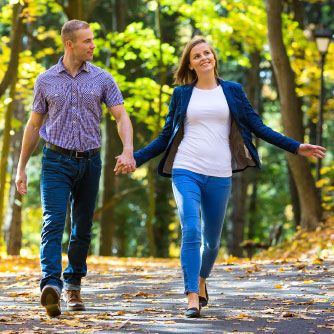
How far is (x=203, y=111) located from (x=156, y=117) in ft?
57.7

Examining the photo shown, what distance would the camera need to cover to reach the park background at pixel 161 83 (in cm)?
1711

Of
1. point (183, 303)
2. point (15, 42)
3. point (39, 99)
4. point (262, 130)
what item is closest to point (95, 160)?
point (39, 99)

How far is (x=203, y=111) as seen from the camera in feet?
22.9

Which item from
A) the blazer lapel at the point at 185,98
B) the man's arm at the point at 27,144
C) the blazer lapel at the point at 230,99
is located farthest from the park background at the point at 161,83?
the man's arm at the point at 27,144

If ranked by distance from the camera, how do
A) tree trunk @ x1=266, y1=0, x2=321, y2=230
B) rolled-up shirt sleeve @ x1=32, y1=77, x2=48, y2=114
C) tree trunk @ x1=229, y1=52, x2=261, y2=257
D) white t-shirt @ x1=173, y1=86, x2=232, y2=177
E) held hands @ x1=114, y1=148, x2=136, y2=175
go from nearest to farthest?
held hands @ x1=114, y1=148, x2=136, y2=175 → white t-shirt @ x1=173, y1=86, x2=232, y2=177 → rolled-up shirt sleeve @ x1=32, y1=77, x2=48, y2=114 → tree trunk @ x1=266, y1=0, x2=321, y2=230 → tree trunk @ x1=229, y1=52, x2=261, y2=257

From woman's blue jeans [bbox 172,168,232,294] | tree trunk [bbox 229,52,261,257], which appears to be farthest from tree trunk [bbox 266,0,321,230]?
tree trunk [bbox 229,52,261,257]

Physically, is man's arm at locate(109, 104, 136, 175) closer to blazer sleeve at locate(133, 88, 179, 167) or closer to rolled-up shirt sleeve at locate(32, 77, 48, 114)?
blazer sleeve at locate(133, 88, 179, 167)

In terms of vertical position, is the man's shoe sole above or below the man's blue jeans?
below

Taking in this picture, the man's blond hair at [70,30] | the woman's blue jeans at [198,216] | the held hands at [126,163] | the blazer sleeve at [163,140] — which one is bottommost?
the woman's blue jeans at [198,216]

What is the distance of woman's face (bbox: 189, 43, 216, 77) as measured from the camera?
280 inches

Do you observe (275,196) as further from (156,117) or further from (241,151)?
(241,151)

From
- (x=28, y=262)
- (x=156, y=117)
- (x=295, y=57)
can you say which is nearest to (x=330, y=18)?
(x=295, y=57)

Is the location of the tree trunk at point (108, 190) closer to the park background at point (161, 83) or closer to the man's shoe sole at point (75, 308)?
the park background at point (161, 83)

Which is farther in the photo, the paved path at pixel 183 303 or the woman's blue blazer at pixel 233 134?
the woman's blue blazer at pixel 233 134
